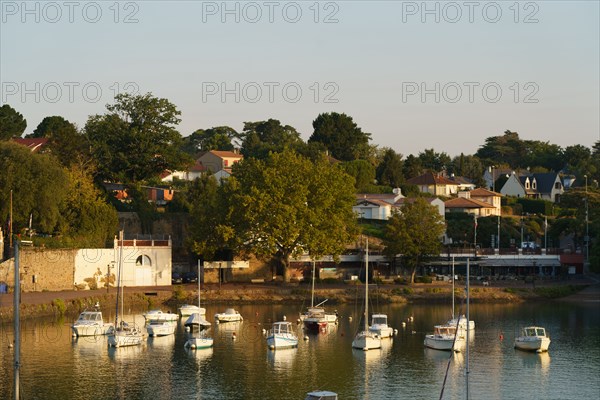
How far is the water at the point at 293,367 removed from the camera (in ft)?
188

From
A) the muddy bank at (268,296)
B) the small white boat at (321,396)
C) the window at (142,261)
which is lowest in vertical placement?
the small white boat at (321,396)

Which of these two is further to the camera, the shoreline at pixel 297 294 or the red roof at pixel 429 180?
the red roof at pixel 429 180

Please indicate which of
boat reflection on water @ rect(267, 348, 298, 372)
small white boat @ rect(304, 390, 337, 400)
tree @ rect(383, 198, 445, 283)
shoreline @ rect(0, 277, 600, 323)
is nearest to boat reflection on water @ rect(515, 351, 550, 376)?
boat reflection on water @ rect(267, 348, 298, 372)

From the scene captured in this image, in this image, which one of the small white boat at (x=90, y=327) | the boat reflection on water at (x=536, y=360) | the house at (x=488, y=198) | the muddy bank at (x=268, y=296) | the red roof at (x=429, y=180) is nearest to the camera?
the boat reflection on water at (x=536, y=360)

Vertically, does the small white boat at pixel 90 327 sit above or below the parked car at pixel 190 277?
below

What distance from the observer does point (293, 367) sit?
64625 mm

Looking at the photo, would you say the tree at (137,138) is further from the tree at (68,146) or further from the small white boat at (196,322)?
the small white boat at (196,322)

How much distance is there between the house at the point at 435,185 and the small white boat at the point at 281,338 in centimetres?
8160

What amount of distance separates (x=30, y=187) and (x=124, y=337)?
1123 inches

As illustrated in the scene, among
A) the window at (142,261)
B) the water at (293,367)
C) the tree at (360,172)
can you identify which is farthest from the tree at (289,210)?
the tree at (360,172)

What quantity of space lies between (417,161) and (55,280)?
8525 centimetres

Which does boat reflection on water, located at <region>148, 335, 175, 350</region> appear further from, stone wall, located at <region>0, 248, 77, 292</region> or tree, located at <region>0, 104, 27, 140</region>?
tree, located at <region>0, 104, 27, 140</region>

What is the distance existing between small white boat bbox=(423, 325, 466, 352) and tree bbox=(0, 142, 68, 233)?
39755 millimetres

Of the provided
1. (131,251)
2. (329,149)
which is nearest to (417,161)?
(329,149)
